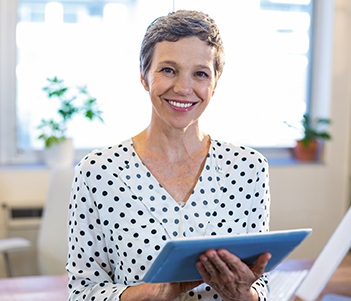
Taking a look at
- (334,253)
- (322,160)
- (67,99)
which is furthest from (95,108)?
(334,253)

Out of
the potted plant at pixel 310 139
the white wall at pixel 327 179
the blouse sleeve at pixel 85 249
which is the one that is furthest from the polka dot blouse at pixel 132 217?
the potted plant at pixel 310 139

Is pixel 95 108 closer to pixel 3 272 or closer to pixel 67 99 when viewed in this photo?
pixel 67 99

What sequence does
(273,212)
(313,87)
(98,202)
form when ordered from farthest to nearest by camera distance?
(313,87), (273,212), (98,202)

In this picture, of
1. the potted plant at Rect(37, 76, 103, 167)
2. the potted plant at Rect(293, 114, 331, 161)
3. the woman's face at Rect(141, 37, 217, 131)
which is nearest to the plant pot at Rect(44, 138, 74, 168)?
the potted plant at Rect(37, 76, 103, 167)

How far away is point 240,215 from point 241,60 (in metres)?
2.63

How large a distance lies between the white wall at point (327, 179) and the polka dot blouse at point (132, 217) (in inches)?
93.1

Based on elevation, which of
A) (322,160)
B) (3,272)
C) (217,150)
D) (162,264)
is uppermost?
(217,150)

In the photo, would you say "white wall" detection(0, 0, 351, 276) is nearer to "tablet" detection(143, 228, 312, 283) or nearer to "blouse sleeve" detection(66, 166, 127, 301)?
"blouse sleeve" detection(66, 166, 127, 301)

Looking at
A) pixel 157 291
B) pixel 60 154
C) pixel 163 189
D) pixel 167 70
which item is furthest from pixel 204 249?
pixel 60 154

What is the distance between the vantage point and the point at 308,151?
13.3 feet

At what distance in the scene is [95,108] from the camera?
361 cm

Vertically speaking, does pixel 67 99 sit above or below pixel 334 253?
above

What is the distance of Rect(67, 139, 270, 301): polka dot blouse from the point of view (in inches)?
57.4

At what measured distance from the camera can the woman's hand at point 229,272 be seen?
1.21 metres
